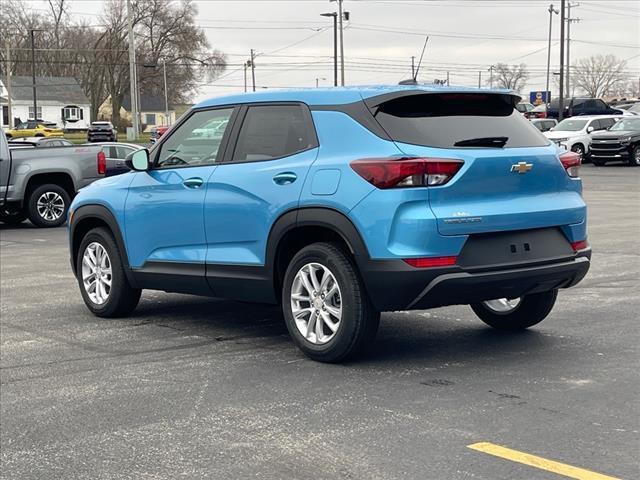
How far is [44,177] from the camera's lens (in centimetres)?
1788

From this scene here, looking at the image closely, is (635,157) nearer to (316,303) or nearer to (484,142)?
(484,142)

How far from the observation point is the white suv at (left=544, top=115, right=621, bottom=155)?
121 feet

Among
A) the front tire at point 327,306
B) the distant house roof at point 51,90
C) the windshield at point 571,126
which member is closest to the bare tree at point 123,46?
the distant house roof at point 51,90

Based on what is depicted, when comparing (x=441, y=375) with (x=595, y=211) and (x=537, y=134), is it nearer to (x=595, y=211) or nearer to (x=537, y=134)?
(x=537, y=134)

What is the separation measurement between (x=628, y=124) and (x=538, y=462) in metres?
33.8

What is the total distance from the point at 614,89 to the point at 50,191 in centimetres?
13691

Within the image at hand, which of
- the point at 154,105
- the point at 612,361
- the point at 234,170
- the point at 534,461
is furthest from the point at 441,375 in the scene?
the point at 154,105

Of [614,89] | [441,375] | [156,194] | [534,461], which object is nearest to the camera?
[534,461]

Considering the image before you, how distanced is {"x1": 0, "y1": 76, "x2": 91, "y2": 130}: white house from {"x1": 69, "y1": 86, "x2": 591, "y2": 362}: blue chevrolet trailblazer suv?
9799 centimetres

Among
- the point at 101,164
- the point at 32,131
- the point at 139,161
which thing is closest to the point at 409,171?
the point at 139,161

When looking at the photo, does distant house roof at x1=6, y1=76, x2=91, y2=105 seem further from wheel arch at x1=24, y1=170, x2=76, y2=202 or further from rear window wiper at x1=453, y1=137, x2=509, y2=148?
rear window wiper at x1=453, y1=137, x2=509, y2=148

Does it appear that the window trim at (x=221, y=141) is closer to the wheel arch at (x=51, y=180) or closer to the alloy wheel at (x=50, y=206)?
the wheel arch at (x=51, y=180)

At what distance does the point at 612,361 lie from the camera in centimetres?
619

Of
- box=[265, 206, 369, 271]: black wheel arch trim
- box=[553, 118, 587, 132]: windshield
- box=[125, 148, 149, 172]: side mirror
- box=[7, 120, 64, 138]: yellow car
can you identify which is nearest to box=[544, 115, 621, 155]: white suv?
box=[553, 118, 587, 132]: windshield
